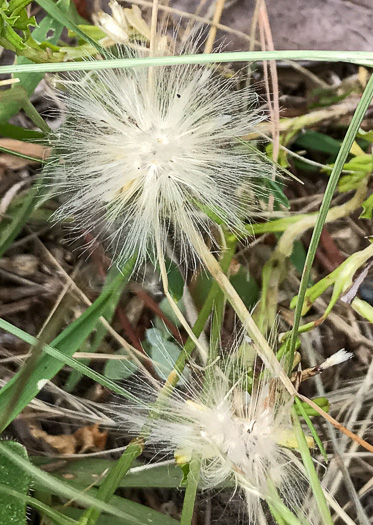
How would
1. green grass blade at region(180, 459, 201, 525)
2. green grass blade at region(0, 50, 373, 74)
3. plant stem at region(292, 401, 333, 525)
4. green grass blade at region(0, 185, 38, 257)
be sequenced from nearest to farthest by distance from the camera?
green grass blade at region(0, 50, 373, 74) < plant stem at region(292, 401, 333, 525) < green grass blade at region(180, 459, 201, 525) < green grass blade at region(0, 185, 38, 257)

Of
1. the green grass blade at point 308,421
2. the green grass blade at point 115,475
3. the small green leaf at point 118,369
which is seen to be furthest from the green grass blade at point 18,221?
the green grass blade at point 308,421

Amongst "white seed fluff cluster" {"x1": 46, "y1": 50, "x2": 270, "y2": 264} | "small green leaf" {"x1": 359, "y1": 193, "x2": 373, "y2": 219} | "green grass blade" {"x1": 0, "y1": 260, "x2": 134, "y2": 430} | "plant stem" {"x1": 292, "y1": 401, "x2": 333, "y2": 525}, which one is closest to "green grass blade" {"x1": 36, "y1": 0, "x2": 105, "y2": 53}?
"white seed fluff cluster" {"x1": 46, "y1": 50, "x2": 270, "y2": 264}

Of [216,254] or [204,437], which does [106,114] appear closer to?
[216,254]

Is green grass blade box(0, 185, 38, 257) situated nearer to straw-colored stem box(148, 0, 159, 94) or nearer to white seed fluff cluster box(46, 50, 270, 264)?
white seed fluff cluster box(46, 50, 270, 264)

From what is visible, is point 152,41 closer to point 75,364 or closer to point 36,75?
point 36,75

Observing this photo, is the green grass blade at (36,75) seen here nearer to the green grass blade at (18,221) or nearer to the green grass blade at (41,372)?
the green grass blade at (18,221)

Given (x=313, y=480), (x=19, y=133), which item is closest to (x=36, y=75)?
(x=19, y=133)

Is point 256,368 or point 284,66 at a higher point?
point 284,66

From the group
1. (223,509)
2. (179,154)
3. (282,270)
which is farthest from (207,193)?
(223,509)
